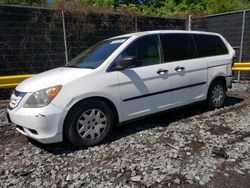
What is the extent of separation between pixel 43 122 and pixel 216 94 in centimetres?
400

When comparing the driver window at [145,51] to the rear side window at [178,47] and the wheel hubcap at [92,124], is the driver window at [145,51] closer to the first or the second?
the rear side window at [178,47]

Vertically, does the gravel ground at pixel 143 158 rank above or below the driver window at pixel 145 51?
below

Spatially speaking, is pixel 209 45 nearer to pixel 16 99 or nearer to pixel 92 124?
pixel 92 124

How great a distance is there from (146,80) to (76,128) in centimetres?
147

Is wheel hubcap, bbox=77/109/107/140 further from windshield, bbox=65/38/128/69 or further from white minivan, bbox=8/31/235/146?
windshield, bbox=65/38/128/69

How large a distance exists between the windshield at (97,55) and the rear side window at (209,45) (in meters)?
1.85

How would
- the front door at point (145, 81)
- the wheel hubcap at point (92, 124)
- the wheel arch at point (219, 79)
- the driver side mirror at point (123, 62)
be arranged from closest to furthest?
the wheel hubcap at point (92, 124) < the driver side mirror at point (123, 62) < the front door at point (145, 81) < the wheel arch at point (219, 79)

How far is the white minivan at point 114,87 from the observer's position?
151 inches

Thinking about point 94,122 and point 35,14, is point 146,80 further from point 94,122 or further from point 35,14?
point 35,14

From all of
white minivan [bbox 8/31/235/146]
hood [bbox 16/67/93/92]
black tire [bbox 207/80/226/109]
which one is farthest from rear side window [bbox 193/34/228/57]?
hood [bbox 16/67/93/92]

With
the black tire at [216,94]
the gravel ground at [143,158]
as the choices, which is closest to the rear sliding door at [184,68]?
the black tire at [216,94]

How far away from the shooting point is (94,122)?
4.18 m

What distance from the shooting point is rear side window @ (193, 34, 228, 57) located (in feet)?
18.5

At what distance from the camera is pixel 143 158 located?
3729mm
